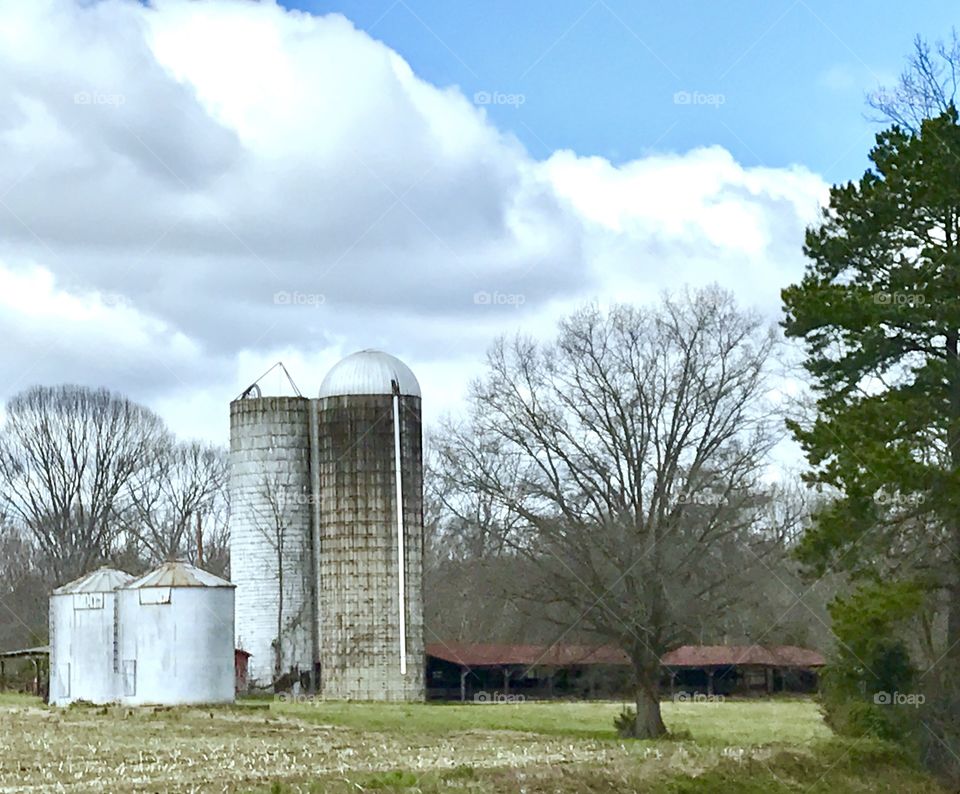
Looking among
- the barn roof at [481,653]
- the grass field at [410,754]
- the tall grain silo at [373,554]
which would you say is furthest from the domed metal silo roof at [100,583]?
the barn roof at [481,653]

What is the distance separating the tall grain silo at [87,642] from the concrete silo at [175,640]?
1.55 ft

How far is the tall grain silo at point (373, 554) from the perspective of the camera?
53094 mm

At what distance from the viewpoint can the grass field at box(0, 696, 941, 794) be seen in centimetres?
2212

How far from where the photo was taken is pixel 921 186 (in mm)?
27828

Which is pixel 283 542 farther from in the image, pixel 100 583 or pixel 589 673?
pixel 589 673

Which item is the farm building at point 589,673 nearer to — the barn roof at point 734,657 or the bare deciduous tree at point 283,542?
the barn roof at point 734,657

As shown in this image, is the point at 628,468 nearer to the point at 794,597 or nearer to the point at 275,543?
the point at 794,597

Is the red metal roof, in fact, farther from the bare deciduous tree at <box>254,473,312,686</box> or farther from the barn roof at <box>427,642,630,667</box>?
the bare deciduous tree at <box>254,473,312,686</box>

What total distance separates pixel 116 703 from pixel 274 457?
12.1m

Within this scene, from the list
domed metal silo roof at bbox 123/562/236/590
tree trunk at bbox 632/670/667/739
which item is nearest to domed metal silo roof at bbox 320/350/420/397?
domed metal silo roof at bbox 123/562/236/590

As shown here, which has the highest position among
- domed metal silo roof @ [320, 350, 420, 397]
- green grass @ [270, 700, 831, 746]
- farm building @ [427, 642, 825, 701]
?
domed metal silo roof @ [320, 350, 420, 397]

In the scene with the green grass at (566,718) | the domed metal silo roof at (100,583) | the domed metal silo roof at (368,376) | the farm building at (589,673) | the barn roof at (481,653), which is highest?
the domed metal silo roof at (368,376)

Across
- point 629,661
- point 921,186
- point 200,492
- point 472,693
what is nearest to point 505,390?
point 629,661

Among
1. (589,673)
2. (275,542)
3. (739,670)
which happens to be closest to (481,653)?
(589,673)
